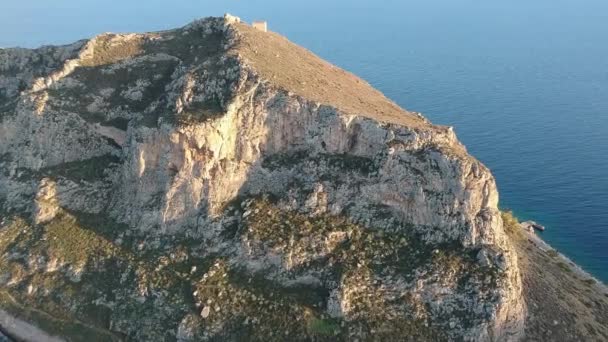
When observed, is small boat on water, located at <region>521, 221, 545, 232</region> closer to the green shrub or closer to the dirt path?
the green shrub

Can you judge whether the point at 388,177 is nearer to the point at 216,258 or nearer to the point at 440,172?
the point at 440,172

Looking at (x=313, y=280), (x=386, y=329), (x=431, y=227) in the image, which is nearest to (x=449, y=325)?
(x=386, y=329)

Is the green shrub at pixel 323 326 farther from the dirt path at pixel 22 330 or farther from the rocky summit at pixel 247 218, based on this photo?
the dirt path at pixel 22 330

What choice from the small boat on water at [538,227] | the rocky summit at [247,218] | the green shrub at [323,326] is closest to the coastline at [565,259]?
the small boat on water at [538,227]

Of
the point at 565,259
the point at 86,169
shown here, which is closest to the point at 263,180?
the point at 86,169

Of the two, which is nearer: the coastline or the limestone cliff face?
the limestone cliff face

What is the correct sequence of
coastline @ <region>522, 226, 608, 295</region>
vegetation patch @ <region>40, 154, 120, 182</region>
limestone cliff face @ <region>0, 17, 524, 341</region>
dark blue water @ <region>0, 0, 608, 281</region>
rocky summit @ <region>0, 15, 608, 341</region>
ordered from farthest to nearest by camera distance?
dark blue water @ <region>0, 0, 608, 281</region> < coastline @ <region>522, 226, 608, 295</region> < vegetation patch @ <region>40, 154, 120, 182</region> < limestone cliff face @ <region>0, 17, 524, 341</region> < rocky summit @ <region>0, 15, 608, 341</region>

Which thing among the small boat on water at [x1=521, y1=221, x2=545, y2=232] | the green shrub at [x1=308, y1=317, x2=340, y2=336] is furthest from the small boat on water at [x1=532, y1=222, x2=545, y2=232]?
the green shrub at [x1=308, y1=317, x2=340, y2=336]
